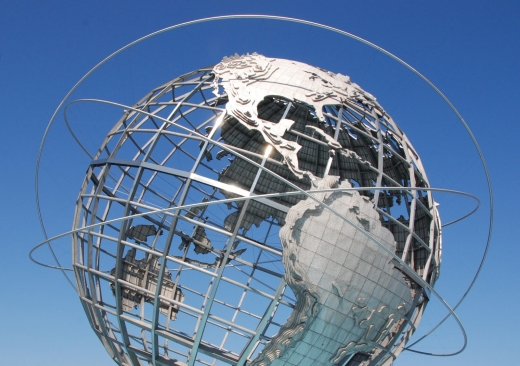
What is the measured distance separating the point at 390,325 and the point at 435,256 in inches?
94.6

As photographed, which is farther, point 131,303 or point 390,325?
point 131,303

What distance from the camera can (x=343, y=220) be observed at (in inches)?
409

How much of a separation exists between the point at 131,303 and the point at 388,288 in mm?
5621

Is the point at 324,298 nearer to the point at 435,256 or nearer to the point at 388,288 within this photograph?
the point at 388,288

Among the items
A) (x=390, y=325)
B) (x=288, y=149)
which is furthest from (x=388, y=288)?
(x=288, y=149)

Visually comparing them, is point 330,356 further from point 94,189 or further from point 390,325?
point 94,189

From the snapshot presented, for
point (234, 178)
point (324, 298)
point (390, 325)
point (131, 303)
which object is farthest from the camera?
point (234, 178)

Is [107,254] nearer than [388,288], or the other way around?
[388,288]

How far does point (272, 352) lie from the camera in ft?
34.3

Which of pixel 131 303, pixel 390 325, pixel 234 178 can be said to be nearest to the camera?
pixel 390 325

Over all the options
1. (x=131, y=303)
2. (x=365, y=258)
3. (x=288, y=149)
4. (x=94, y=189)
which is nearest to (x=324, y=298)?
(x=365, y=258)

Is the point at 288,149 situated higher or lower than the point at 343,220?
higher

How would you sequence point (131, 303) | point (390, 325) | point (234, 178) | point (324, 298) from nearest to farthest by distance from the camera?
point (324, 298) → point (390, 325) → point (131, 303) → point (234, 178)

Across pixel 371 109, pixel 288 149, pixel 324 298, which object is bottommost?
pixel 324 298
